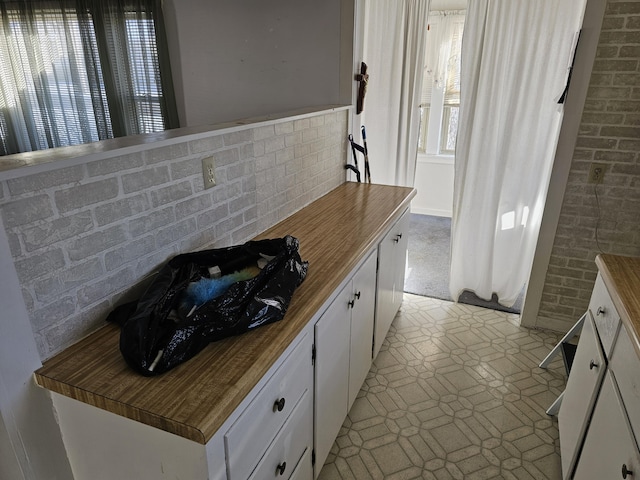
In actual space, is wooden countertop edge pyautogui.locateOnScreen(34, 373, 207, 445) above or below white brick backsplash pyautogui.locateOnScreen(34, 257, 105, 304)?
below

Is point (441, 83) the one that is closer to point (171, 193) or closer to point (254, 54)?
point (254, 54)

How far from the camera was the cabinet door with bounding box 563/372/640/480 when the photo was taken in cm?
109

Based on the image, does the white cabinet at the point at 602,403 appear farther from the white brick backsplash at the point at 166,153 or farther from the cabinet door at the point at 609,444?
the white brick backsplash at the point at 166,153

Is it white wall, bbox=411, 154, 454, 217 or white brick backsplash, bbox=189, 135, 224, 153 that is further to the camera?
white wall, bbox=411, 154, 454, 217

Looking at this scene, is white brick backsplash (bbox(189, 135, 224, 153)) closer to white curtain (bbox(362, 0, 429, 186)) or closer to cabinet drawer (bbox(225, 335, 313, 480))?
cabinet drawer (bbox(225, 335, 313, 480))

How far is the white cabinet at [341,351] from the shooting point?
58.3 inches

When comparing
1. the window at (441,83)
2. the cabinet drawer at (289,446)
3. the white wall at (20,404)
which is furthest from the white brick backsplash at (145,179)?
the window at (441,83)

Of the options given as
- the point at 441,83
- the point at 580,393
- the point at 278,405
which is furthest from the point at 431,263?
the point at 278,405

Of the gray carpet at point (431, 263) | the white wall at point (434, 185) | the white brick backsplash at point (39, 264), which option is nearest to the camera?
the white brick backsplash at point (39, 264)

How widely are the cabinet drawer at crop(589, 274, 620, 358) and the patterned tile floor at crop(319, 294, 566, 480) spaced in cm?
69

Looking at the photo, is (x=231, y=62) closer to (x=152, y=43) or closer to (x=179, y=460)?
(x=152, y=43)

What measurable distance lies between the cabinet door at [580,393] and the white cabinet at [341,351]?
34.8 inches

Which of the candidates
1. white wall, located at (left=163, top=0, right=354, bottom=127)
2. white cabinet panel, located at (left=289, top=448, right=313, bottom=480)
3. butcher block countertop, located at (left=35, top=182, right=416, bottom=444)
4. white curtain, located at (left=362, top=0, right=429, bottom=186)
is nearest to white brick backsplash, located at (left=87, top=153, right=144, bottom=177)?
butcher block countertop, located at (left=35, top=182, right=416, bottom=444)

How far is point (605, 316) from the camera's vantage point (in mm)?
1474
